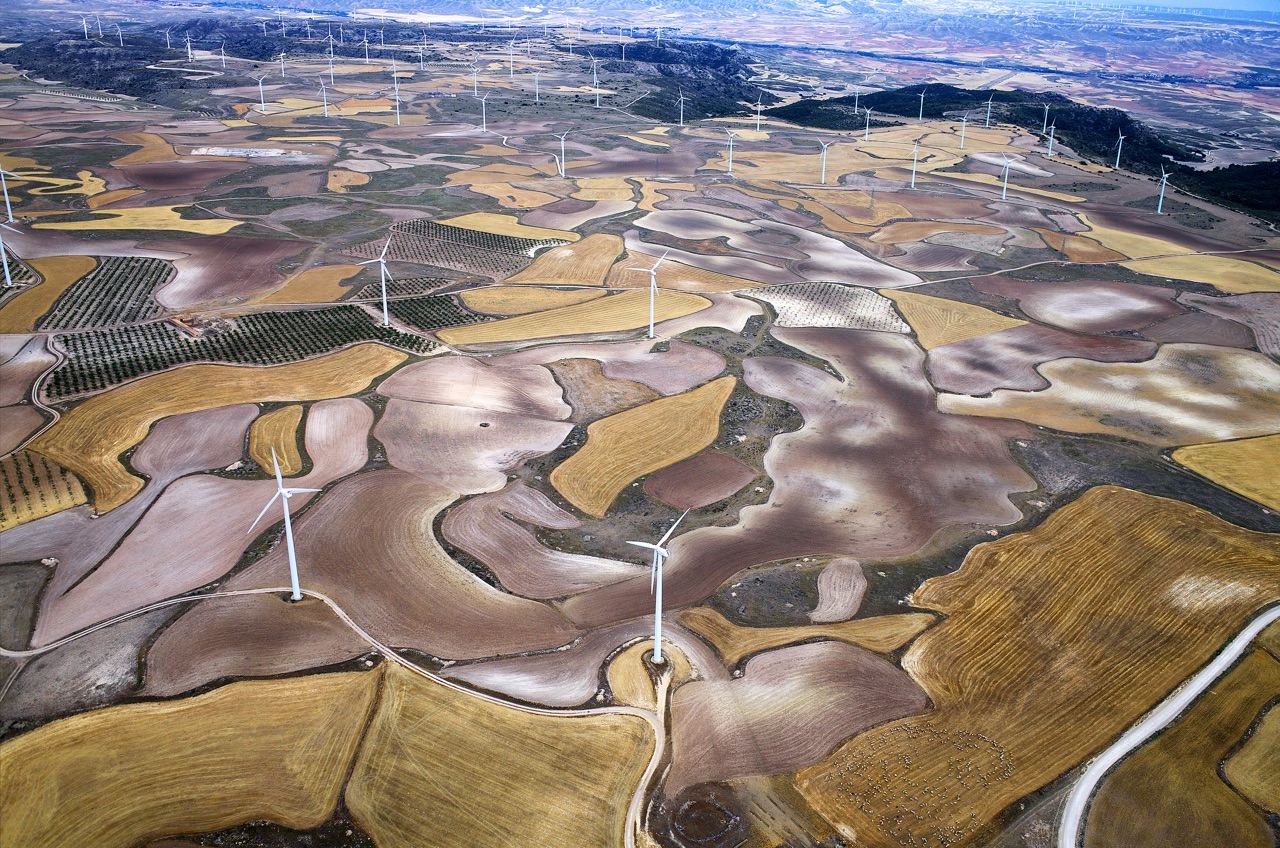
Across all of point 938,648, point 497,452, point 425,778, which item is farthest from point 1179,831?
point 497,452

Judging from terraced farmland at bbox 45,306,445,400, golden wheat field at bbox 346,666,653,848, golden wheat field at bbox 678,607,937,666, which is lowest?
golden wheat field at bbox 346,666,653,848

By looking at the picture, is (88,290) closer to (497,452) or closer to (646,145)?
(497,452)

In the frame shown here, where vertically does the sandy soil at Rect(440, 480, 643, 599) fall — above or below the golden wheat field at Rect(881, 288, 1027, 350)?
below

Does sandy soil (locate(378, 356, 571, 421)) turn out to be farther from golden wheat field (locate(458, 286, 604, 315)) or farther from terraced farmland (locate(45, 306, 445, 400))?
golden wheat field (locate(458, 286, 604, 315))

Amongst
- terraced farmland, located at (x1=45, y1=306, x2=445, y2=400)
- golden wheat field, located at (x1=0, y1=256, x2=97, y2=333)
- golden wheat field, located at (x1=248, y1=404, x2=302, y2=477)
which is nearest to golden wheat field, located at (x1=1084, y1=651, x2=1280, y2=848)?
golden wheat field, located at (x1=248, y1=404, x2=302, y2=477)

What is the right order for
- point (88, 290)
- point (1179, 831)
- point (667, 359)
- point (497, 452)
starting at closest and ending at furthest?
point (1179, 831), point (497, 452), point (667, 359), point (88, 290)

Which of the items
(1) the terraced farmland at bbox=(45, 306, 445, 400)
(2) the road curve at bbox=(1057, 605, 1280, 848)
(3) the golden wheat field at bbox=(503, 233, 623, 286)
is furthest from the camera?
(3) the golden wheat field at bbox=(503, 233, 623, 286)

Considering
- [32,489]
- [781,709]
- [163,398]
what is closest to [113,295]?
[163,398]

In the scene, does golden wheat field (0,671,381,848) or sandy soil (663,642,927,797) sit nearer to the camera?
golden wheat field (0,671,381,848)

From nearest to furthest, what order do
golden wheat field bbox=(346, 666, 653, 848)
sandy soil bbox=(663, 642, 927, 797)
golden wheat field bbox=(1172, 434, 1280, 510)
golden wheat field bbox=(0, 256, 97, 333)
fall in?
golden wheat field bbox=(346, 666, 653, 848)
sandy soil bbox=(663, 642, 927, 797)
golden wheat field bbox=(1172, 434, 1280, 510)
golden wheat field bbox=(0, 256, 97, 333)
